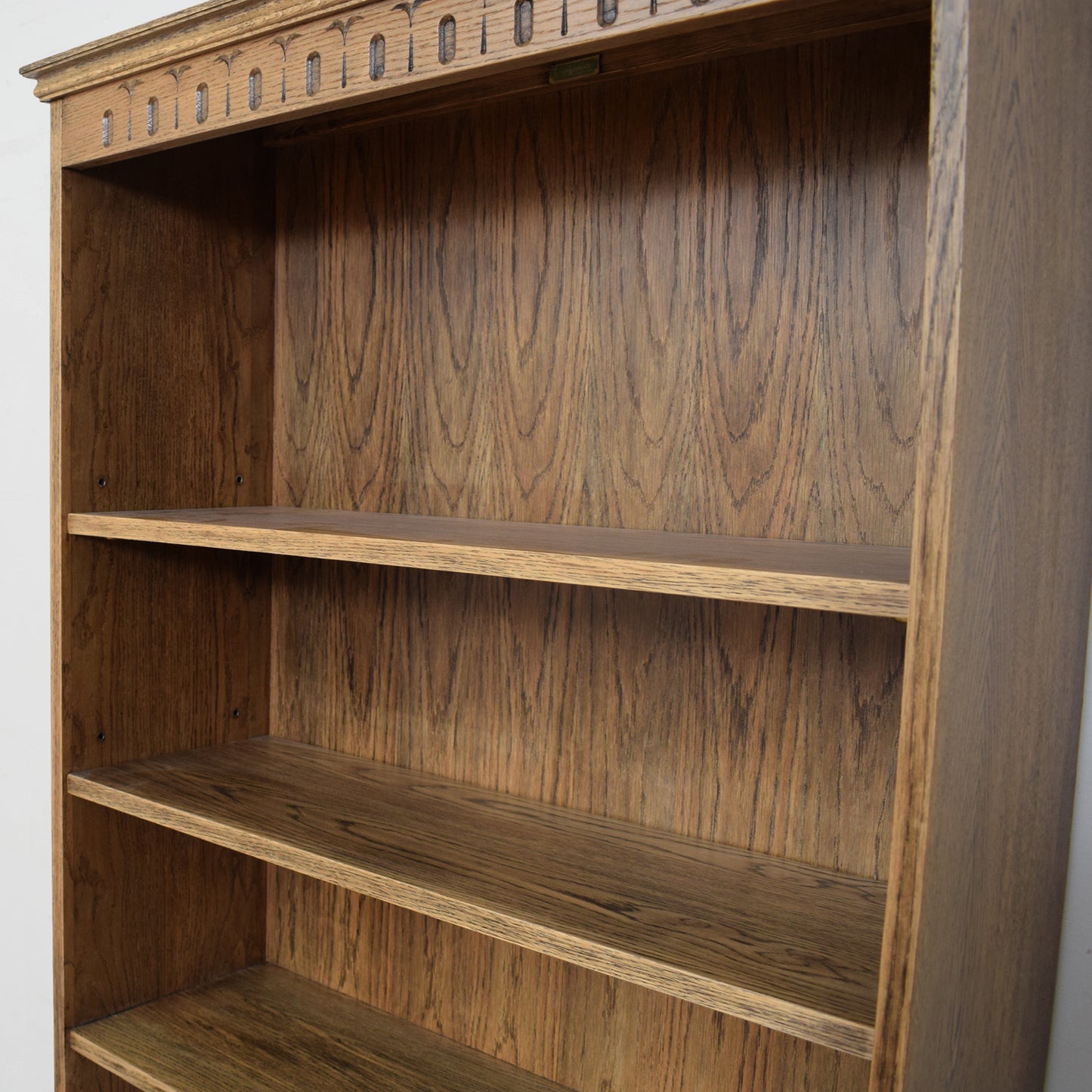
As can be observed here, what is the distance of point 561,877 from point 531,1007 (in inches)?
14.2

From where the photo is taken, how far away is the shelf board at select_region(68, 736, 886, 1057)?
0.89 m

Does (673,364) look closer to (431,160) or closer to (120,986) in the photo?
(431,160)

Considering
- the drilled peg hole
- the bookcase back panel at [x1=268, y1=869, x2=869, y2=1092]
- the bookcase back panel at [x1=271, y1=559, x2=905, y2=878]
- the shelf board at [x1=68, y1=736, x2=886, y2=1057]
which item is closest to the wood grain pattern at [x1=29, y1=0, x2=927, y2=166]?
the drilled peg hole

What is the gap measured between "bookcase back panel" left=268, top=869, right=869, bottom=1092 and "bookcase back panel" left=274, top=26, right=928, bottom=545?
555 mm

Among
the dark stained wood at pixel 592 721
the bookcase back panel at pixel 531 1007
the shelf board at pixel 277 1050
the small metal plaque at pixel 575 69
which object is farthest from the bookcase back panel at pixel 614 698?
the small metal plaque at pixel 575 69

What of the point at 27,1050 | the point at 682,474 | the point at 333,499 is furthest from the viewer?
the point at 27,1050

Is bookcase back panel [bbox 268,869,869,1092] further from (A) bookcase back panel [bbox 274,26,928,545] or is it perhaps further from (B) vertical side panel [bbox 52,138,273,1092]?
(A) bookcase back panel [bbox 274,26,928,545]

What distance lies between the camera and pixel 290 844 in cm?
117

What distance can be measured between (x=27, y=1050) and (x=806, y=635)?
5.77 feet

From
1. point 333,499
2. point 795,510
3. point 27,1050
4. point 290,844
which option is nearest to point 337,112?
point 333,499

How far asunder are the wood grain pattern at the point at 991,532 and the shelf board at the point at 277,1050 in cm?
67

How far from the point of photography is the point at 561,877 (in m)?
1.10

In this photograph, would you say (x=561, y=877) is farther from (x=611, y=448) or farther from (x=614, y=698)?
(x=611, y=448)

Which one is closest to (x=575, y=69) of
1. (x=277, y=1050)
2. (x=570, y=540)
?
(x=570, y=540)
